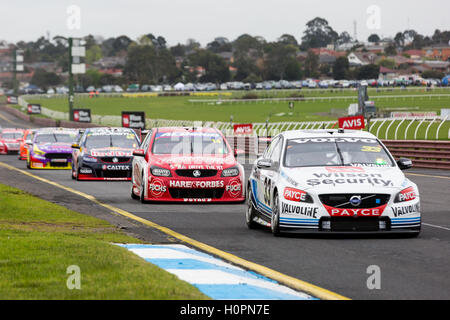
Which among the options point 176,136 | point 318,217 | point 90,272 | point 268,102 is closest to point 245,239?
point 318,217

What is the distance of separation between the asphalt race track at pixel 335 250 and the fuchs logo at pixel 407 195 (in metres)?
0.51

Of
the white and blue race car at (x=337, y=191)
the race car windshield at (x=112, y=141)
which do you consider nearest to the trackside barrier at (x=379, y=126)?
the race car windshield at (x=112, y=141)

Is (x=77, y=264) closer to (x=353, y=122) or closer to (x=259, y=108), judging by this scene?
(x=353, y=122)

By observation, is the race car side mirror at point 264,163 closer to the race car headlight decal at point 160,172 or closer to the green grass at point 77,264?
the green grass at point 77,264

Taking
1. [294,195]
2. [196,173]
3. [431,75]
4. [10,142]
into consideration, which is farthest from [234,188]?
[431,75]

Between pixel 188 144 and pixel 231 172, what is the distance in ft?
4.70

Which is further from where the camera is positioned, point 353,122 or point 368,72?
point 368,72

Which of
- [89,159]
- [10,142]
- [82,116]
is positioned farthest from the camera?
[82,116]

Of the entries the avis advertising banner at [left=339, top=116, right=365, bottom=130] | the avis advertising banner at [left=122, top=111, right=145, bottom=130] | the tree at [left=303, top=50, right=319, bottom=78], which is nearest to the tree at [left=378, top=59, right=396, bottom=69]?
the tree at [left=303, top=50, right=319, bottom=78]

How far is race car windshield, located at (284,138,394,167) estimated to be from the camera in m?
13.4

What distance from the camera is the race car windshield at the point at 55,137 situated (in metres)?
32.8

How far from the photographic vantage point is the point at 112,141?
26234 millimetres

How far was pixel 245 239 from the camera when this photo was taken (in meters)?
12.8

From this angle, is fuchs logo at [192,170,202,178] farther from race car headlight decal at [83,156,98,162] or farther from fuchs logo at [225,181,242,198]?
race car headlight decal at [83,156,98,162]
